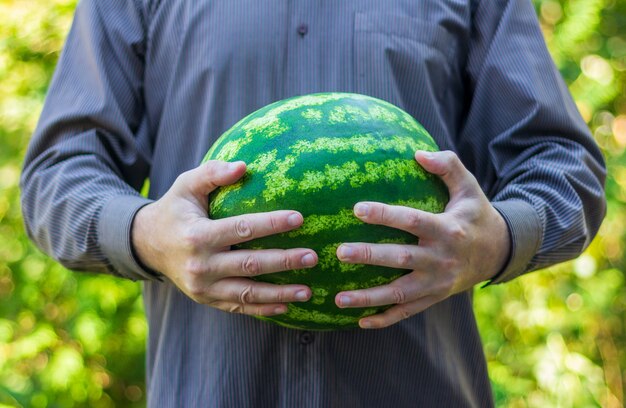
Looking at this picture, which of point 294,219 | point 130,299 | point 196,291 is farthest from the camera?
point 130,299

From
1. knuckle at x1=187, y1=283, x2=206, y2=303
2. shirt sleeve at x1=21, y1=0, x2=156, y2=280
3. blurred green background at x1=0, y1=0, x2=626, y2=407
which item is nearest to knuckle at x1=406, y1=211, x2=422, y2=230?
knuckle at x1=187, y1=283, x2=206, y2=303

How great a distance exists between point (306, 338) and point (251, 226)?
0.44 meters

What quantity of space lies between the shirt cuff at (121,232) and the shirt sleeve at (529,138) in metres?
0.85

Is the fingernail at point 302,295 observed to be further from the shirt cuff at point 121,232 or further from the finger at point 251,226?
the shirt cuff at point 121,232

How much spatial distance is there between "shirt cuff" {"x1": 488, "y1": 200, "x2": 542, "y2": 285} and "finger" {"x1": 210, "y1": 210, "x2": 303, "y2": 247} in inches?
21.8

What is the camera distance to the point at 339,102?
151 cm

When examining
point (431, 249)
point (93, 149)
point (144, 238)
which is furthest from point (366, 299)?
point (93, 149)

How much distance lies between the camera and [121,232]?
158cm

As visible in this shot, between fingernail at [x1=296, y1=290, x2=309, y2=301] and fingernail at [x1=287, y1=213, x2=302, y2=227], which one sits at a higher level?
fingernail at [x1=287, y1=213, x2=302, y2=227]

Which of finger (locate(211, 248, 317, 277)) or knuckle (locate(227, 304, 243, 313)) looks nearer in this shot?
finger (locate(211, 248, 317, 277))

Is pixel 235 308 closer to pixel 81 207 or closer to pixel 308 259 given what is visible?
pixel 308 259

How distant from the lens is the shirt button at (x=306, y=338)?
5.34 feet

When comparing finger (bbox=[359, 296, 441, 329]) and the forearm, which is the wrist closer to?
the forearm

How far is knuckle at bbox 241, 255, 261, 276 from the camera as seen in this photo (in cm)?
132
